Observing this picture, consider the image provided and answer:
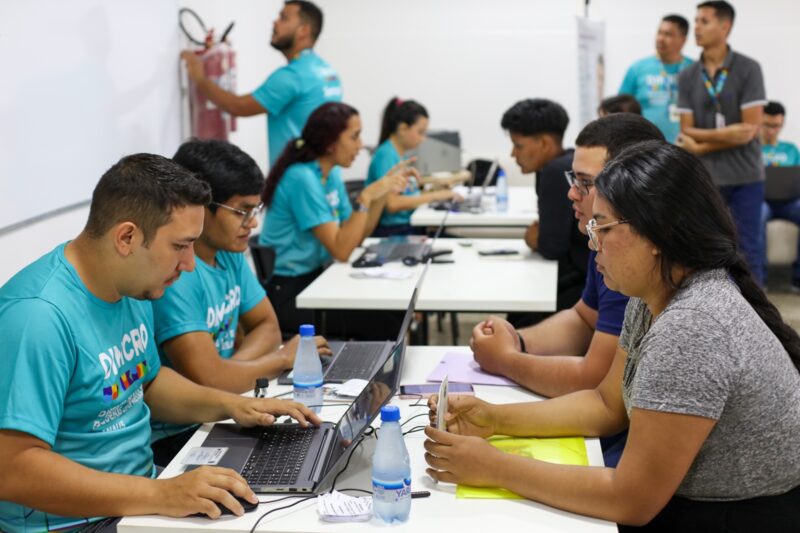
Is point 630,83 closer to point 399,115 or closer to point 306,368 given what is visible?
point 399,115

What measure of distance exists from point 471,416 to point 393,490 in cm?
43

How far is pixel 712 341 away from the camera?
1.51 meters

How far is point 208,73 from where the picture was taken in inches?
179

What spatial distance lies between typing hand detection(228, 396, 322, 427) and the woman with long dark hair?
36cm

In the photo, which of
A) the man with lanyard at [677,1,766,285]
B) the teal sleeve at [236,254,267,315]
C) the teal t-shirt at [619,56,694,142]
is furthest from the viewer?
the teal t-shirt at [619,56,694,142]

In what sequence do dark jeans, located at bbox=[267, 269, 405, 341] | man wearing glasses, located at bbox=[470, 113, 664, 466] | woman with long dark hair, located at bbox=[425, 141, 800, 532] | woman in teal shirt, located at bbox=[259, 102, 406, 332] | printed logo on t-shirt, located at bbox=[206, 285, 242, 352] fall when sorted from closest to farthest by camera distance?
1. woman with long dark hair, located at bbox=[425, 141, 800, 532]
2. man wearing glasses, located at bbox=[470, 113, 664, 466]
3. printed logo on t-shirt, located at bbox=[206, 285, 242, 352]
4. dark jeans, located at bbox=[267, 269, 405, 341]
5. woman in teal shirt, located at bbox=[259, 102, 406, 332]

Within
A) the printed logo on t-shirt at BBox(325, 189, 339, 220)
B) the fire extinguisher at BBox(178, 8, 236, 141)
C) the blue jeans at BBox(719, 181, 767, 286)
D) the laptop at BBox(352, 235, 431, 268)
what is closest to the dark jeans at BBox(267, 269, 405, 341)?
the laptop at BBox(352, 235, 431, 268)

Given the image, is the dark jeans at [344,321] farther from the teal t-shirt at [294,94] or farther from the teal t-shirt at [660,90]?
the teal t-shirt at [660,90]

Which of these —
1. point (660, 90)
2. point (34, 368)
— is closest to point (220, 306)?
point (34, 368)

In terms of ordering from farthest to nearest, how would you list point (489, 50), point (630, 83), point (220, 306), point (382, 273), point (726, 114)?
point (489, 50) < point (630, 83) < point (726, 114) < point (382, 273) < point (220, 306)

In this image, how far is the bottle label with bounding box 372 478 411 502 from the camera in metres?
1.56

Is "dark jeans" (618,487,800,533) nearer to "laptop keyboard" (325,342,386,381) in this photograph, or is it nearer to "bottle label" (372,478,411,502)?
"bottle label" (372,478,411,502)

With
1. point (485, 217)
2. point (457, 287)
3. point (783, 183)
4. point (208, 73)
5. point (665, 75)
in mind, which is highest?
point (208, 73)

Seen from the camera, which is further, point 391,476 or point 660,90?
point 660,90
